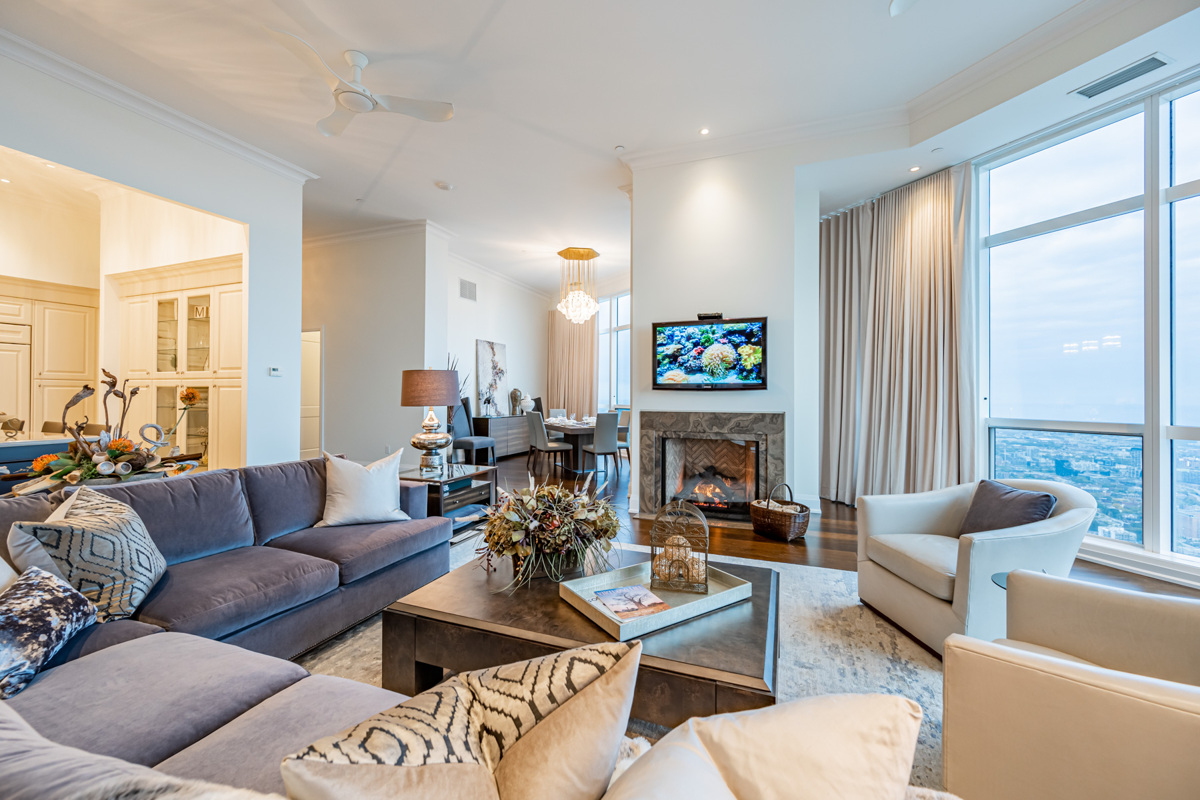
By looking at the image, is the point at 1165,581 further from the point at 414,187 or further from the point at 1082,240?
the point at 414,187

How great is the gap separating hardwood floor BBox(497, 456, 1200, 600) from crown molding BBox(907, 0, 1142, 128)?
3.21m

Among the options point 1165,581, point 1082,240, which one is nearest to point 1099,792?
point 1165,581

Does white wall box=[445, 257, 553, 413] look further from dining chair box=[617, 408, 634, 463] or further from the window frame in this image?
dining chair box=[617, 408, 634, 463]

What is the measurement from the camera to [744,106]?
3.76 m

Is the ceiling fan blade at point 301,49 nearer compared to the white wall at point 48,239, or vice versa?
the ceiling fan blade at point 301,49

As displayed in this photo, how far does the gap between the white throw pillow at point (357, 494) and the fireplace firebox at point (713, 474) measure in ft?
7.94

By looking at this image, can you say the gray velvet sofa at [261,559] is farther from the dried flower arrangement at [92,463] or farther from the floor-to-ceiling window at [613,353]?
the floor-to-ceiling window at [613,353]

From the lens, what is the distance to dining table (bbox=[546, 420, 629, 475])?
6.71m

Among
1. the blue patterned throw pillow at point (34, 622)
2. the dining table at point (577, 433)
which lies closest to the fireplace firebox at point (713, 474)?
the dining table at point (577, 433)

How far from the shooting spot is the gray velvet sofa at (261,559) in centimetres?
174

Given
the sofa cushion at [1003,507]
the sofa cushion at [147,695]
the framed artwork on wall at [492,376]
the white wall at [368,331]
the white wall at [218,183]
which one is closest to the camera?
the sofa cushion at [147,695]

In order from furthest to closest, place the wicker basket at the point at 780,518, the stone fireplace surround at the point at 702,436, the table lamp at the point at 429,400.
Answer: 1. the stone fireplace surround at the point at 702,436
2. the table lamp at the point at 429,400
3. the wicker basket at the point at 780,518

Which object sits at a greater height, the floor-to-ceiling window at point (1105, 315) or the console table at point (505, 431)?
the floor-to-ceiling window at point (1105, 315)

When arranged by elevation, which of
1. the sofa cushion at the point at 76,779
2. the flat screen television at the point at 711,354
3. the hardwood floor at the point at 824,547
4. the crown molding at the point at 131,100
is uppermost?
the crown molding at the point at 131,100
